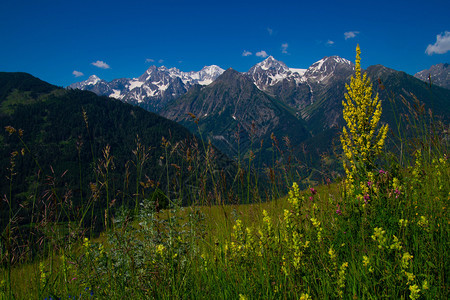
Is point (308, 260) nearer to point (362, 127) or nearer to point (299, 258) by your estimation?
point (299, 258)

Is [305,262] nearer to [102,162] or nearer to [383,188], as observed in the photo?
[383,188]

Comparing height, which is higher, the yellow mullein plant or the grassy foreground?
the yellow mullein plant

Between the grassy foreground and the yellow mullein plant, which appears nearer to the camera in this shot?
the grassy foreground

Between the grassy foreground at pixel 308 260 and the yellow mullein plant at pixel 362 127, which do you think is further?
the yellow mullein plant at pixel 362 127

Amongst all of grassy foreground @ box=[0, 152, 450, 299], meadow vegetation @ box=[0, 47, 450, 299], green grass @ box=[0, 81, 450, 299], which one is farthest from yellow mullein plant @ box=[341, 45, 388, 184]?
grassy foreground @ box=[0, 152, 450, 299]

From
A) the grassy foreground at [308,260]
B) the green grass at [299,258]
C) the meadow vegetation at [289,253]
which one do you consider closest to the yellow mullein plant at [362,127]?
the meadow vegetation at [289,253]

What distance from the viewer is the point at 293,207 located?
289 centimetres

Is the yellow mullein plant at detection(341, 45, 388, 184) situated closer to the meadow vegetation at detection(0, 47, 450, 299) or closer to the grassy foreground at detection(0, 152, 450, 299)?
the meadow vegetation at detection(0, 47, 450, 299)

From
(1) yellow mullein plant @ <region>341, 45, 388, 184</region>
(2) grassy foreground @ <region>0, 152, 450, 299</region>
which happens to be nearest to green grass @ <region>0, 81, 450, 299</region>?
(2) grassy foreground @ <region>0, 152, 450, 299</region>

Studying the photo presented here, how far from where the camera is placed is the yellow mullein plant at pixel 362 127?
460 cm

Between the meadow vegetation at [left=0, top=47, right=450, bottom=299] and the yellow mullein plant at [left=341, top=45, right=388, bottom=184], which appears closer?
the meadow vegetation at [left=0, top=47, right=450, bottom=299]

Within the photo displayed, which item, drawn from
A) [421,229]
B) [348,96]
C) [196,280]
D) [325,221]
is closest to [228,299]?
[196,280]

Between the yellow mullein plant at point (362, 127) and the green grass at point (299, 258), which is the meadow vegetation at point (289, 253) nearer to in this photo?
the green grass at point (299, 258)

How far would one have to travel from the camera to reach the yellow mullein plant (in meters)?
4.60
